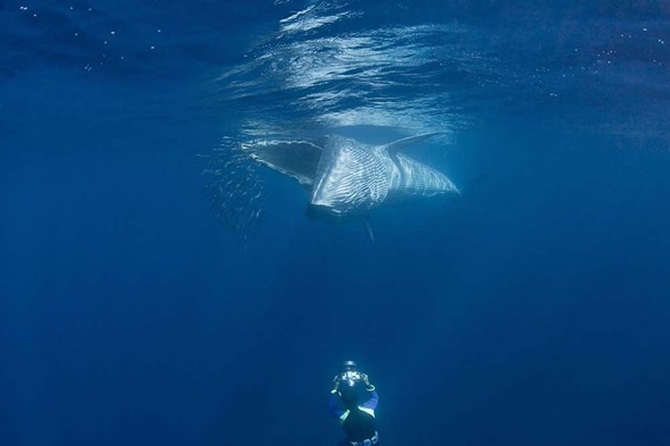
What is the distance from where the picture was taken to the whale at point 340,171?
7.20m

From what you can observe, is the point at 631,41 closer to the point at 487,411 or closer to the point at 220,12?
the point at 220,12

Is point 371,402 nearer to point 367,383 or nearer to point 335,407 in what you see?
point 367,383

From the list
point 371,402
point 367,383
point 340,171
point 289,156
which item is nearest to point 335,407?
point 371,402

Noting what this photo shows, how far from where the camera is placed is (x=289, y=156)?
9789 mm

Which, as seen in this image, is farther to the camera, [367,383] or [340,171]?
[367,383]

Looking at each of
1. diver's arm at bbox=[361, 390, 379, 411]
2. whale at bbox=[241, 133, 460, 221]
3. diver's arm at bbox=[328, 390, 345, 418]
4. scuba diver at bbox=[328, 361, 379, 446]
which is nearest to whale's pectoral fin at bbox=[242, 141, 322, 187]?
whale at bbox=[241, 133, 460, 221]

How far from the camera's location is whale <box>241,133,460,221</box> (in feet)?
23.6

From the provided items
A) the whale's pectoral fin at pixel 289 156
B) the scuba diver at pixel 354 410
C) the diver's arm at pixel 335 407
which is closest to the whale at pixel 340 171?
the whale's pectoral fin at pixel 289 156

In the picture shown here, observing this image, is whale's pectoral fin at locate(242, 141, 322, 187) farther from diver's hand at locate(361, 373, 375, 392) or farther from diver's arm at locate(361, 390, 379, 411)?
diver's arm at locate(361, 390, 379, 411)

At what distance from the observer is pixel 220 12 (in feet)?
34.3

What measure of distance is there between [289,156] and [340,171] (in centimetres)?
220

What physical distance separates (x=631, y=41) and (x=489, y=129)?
17.0 meters

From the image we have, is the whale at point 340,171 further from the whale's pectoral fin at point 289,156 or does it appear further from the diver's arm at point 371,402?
the diver's arm at point 371,402

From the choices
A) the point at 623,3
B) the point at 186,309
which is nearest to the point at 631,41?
the point at 623,3
